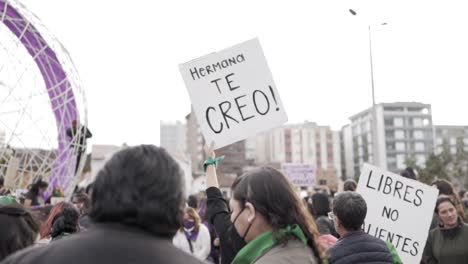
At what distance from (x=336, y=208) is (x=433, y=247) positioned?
2.40 m

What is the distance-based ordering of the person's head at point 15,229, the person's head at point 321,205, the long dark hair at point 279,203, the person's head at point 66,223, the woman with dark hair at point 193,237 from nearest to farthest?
the person's head at point 15,229 → the long dark hair at point 279,203 → the person's head at point 66,223 → the person's head at point 321,205 → the woman with dark hair at point 193,237

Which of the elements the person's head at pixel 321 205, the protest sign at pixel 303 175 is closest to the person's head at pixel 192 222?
the person's head at pixel 321 205

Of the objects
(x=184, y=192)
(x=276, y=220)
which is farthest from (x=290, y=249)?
(x=184, y=192)

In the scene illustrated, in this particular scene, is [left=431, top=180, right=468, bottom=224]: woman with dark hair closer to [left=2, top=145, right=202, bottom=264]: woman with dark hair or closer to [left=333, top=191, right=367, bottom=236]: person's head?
[left=333, top=191, right=367, bottom=236]: person's head

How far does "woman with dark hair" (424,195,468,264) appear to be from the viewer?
538cm

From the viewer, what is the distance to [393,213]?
17.0ft

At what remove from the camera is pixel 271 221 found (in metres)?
2.55

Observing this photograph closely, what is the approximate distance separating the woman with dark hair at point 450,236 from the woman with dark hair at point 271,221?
3.34m

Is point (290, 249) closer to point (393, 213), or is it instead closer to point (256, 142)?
point (393, 213)

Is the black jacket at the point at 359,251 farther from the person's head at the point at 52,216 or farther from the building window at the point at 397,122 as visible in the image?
the building window at the point at 397,122

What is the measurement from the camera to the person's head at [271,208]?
2.54 m

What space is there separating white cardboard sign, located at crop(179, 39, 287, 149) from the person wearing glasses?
1191mm

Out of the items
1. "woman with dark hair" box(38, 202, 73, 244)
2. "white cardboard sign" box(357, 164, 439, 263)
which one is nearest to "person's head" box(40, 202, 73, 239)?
"woman with dark hair" box(38, 202, 73, 244)

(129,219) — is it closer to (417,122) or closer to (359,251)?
(359,251)
